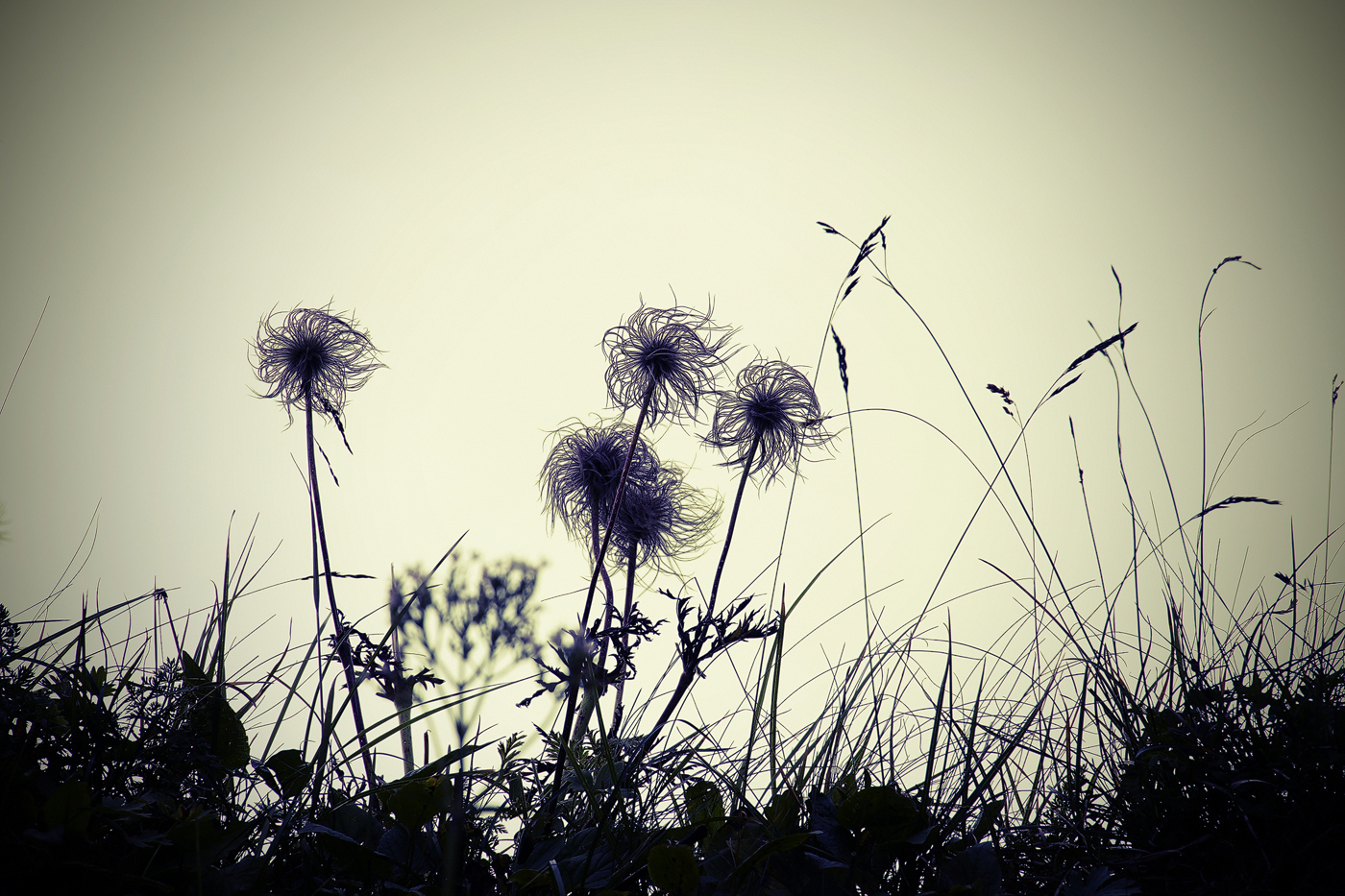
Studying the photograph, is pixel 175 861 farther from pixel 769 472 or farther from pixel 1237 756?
pixel 769 472

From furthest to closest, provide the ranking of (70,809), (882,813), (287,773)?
1. (287,773)
2. (882,813)
3. (70,809)

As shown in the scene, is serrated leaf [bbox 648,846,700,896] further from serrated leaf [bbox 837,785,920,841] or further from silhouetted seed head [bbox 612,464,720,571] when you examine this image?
silhouetted seed head [bbox 612,464,720,571]

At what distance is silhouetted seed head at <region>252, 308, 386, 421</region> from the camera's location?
233 cm

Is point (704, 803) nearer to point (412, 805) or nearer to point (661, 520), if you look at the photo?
point (412, 805)

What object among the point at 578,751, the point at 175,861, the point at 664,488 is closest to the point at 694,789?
the point at 578,751

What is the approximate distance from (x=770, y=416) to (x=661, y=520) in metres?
0.56

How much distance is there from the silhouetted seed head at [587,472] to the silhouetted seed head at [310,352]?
76cm

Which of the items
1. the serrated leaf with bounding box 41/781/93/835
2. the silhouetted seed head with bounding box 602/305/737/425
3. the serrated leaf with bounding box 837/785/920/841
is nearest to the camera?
the serrated leaf with bounding box 41/781/93/835

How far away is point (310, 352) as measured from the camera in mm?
2303

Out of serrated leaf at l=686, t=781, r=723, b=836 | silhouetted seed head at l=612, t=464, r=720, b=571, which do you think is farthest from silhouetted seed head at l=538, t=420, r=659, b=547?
serrated leaf at l=686, t=781, r=723, b=836

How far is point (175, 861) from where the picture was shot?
726mm

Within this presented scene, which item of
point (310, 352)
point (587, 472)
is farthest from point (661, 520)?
point (310, 352)

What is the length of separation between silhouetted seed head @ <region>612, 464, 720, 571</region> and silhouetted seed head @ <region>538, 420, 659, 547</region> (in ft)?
0.25

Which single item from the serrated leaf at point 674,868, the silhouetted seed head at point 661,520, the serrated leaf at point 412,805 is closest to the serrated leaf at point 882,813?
the serrated leaf at point 674,868
